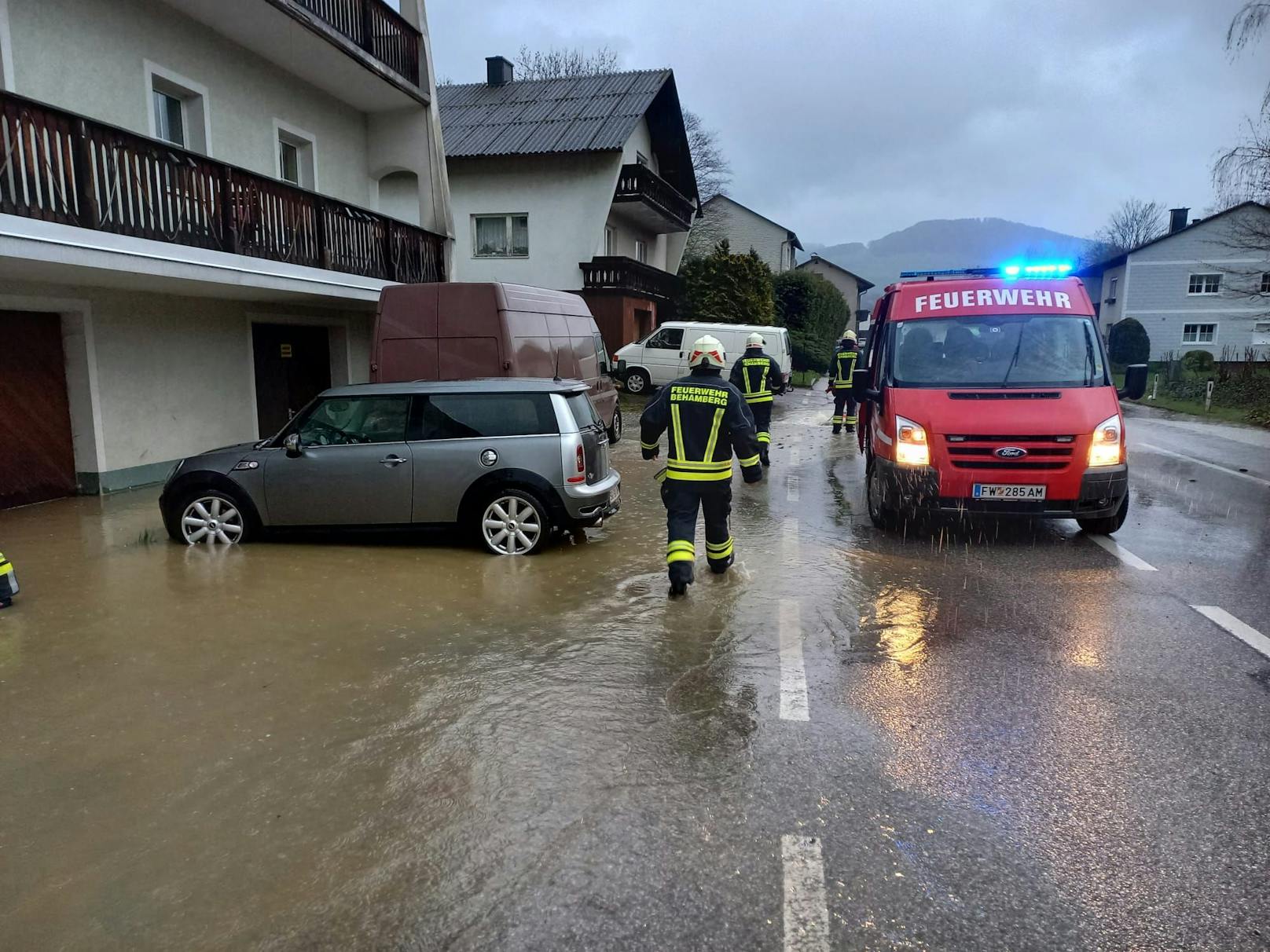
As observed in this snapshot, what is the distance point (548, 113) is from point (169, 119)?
17208mm

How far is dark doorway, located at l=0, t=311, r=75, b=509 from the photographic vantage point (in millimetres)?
9648

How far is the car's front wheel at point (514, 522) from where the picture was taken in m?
7.38

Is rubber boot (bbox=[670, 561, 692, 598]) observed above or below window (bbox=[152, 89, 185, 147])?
below

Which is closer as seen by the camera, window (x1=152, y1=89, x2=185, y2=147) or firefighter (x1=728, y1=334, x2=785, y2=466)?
→ window (x1=152, y1=89, x2=185, y2=147)

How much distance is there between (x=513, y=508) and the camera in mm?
7430

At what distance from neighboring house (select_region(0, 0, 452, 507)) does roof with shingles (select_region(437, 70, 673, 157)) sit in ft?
32.1

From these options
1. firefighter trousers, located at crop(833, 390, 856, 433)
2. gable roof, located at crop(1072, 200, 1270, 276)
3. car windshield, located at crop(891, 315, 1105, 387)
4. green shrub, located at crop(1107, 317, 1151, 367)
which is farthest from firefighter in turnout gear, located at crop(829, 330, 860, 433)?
green shrub, located at crop(1107, 317, 1151, 367)

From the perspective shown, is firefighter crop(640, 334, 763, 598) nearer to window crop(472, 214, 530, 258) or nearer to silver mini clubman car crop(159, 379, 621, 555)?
silver mini clubman car crop(159, 379, 621, 555)

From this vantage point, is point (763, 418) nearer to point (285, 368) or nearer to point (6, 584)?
point (285, 368)

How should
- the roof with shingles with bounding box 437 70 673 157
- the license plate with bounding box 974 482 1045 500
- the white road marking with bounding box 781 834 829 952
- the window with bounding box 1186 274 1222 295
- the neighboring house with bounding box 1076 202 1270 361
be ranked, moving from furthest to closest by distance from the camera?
1. the window with bounding box 1186 274 1222 295
2. the neighboring house with bounding box 1076 202 1270 361
3. the roof with shingles with bounding box 437 70 673 157
4. the license plate with bounding box 974 482 1045 500
5. the white road marking with bounding box 781 834 829 952

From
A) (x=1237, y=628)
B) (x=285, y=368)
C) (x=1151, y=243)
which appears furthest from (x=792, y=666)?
(x=1151, y=243)

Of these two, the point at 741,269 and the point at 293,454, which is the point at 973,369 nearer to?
the point at 293,454

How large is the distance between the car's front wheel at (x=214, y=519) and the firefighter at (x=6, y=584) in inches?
69.9

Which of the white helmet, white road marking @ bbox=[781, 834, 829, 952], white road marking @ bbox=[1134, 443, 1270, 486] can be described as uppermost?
the white helmet
